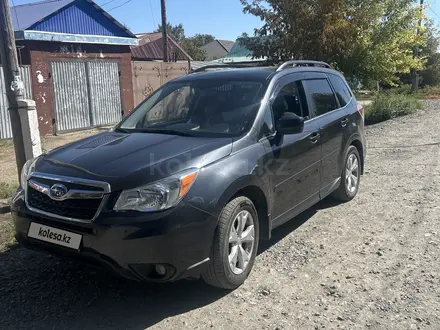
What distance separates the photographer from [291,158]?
4.36 m

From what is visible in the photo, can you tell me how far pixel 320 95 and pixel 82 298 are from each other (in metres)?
3.38

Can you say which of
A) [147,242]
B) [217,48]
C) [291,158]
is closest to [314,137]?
[291,158]

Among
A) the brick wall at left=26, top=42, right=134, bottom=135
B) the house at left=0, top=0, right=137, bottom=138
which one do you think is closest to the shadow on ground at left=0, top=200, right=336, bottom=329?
the house at left=0, top=0, right=137, bottom=138

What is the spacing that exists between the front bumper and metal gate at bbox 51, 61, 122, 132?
1193 cm

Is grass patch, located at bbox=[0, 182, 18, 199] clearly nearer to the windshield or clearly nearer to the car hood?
the windshield

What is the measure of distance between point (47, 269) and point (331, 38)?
1163 cm

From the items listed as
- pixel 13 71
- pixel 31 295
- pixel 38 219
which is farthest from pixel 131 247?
pixel 13 71

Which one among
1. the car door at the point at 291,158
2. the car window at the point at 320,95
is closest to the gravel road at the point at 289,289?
the car door at the point at 291,158

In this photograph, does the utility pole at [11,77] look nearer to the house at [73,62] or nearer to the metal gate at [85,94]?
the house at [73,62]

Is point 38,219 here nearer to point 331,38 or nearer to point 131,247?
point 131,247

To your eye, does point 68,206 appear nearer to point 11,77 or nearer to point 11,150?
point 11,77

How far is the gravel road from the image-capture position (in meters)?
3.29

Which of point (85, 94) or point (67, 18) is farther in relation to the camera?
point (85, 94)

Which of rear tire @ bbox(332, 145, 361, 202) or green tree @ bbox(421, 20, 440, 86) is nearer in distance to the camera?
rear tire @ bbox(332, 145, 361, 202)
